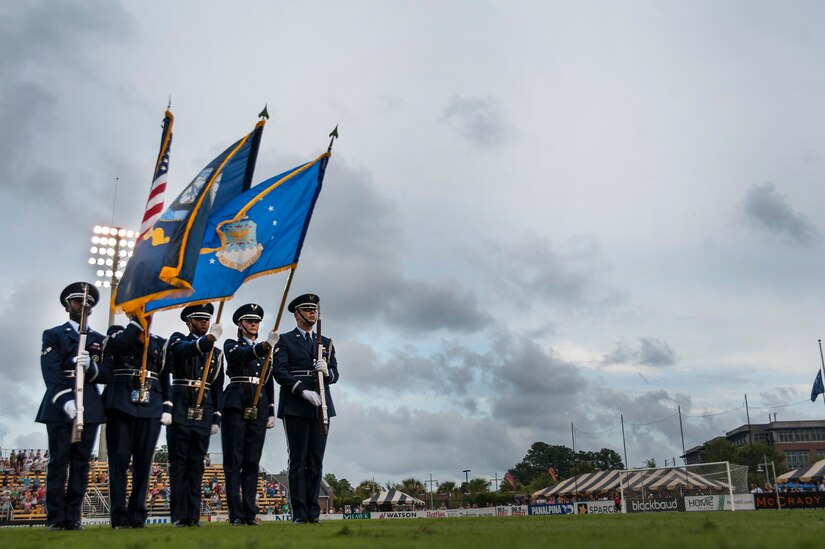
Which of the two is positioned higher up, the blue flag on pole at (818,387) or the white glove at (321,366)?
the blue flag on pole at (818,387)

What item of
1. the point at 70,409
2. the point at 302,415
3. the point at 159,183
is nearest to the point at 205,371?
the point at 302,415

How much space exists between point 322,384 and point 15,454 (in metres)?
26.3

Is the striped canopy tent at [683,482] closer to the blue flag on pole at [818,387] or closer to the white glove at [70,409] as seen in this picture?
the blue flag on pole at [818,387]

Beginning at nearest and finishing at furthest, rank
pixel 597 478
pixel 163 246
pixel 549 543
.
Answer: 1. pixel 549 543
2. pixel 163 246
3. pixel 597 478

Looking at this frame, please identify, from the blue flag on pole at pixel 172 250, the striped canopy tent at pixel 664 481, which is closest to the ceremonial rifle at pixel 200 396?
the blue flag on pole at pixel 172 250

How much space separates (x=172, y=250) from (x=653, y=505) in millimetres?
24015

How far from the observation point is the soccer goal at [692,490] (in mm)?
26672

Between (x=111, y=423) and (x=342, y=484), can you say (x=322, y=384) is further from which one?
(x=342, y=484)

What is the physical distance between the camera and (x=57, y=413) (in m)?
8.70

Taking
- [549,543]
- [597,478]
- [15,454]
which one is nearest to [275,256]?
[549,543]

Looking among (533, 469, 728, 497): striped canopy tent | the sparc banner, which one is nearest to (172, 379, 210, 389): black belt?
the sparc banner

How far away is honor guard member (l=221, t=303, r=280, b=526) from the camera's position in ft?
33.4

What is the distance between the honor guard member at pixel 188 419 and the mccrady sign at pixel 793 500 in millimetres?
23545

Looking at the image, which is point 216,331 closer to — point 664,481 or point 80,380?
point 80,380
